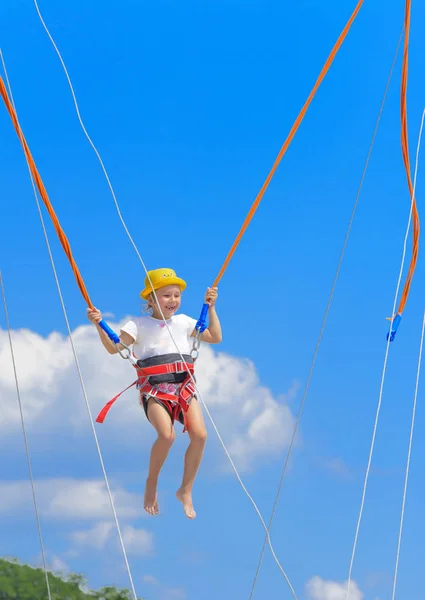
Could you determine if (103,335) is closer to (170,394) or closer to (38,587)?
(170,394)

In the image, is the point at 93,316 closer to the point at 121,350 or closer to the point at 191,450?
the point at 121,350

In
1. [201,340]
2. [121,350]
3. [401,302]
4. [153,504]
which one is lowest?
[153,504]

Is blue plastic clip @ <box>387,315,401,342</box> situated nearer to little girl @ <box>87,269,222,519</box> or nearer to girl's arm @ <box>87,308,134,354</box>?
little girl @ <box>87,269,222,519</box>

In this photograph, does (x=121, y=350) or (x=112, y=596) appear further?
(x=112, y=596)

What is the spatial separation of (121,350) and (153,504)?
Answer: 126 centimetres

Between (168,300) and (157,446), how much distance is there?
45.2 inches

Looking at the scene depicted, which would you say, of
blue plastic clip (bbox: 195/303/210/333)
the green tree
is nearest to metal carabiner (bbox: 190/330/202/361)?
blue plastic clip (bbox: 195/303/210/333)

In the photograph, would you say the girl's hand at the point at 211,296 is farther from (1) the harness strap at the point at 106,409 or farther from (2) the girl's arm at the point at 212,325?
(1) the harness strap at the point at 106,409

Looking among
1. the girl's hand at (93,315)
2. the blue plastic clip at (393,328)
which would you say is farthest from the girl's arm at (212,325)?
the blue plastic clip at (393,328)

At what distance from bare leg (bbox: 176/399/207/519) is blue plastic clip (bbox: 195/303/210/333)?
0.57 meters

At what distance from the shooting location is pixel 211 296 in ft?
23.2

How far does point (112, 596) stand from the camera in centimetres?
1223

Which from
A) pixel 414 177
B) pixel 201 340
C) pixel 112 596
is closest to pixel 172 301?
pixel 201 340

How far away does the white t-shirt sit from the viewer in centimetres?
709
